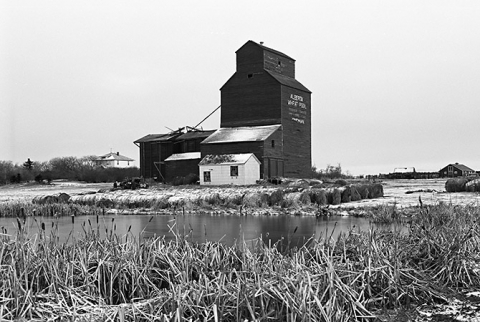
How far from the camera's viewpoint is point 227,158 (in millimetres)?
38188

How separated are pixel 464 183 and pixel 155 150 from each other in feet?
97.1

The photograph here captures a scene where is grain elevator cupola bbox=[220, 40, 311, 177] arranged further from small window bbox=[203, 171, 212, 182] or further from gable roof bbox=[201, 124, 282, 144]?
small window bbox=[203, 171, 212, 182]

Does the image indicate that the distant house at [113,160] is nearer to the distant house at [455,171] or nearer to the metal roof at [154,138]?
the metal roof at [154,138]

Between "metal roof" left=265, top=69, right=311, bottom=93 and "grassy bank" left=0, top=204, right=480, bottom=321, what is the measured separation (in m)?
34.4

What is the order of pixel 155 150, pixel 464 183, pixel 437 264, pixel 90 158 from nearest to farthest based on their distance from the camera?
1. pixel 437 264
2. pixel 464 183
3. pixel 155 150
4. pixel 90 158

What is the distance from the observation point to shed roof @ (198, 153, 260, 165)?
37125 mm

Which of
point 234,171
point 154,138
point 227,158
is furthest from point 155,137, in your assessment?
point 234,171

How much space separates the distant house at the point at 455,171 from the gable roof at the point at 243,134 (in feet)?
111

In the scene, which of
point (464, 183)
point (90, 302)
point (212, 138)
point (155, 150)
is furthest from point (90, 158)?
point (90, 302)

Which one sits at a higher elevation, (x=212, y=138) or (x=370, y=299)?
(x=212, y=138)

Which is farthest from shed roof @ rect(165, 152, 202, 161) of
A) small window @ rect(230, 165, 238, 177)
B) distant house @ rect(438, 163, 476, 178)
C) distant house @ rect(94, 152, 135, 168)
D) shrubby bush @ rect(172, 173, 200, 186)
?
distant house @ rect(94, 152, 135, 168)

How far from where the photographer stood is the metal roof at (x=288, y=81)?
135 feet

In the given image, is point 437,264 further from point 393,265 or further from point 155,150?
point 155,150

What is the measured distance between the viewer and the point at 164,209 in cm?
2619
